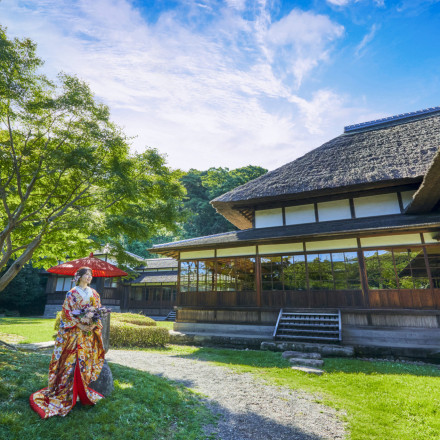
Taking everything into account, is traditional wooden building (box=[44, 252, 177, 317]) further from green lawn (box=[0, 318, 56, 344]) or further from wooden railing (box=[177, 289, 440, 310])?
wooden railing (box=[177, 289, 440, 310])

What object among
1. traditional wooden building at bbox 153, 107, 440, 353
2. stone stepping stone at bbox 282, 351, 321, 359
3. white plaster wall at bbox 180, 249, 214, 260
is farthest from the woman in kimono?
white plaster wall at bbox 180, 249, 214, 260

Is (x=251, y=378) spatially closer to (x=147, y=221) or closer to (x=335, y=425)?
(x=335, y=425)

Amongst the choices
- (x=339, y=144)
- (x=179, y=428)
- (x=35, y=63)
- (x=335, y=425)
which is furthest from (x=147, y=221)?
(x=339, y=144)

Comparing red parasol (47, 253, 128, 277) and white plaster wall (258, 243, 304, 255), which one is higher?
white plaster wall (258, 243, 304, 255)

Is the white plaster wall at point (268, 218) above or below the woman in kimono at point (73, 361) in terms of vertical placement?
above

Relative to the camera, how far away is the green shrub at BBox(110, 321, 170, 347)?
384 inches

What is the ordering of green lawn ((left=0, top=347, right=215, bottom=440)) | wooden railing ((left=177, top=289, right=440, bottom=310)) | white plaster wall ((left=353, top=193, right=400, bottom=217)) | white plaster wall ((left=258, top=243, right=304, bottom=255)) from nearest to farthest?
1. green lawn ((left=0, top=347, right=215, bottom=440))
2. wooden railing ((left=177, top=289, right=440, bottom=310))
3. white plaster wall ((left=353, top=193, right=400, bottom=217))
4. white plaster wall ((left=258, top=243, right=304, bottom=255))

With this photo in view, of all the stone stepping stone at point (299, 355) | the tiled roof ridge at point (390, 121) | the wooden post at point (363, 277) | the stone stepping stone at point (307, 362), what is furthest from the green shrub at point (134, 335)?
the tiled roof ridge at point (390, 121)

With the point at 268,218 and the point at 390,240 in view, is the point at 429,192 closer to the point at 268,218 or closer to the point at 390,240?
the point at 390,240

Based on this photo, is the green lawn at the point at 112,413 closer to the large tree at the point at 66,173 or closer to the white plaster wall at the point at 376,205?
the large tree at the point at 66,173

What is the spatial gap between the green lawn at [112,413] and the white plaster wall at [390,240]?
26.6 ft

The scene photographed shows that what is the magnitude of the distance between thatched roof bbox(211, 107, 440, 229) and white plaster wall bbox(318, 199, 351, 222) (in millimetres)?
616

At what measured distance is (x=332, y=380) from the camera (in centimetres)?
563

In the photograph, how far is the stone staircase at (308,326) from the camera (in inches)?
352
